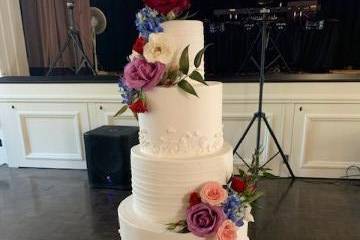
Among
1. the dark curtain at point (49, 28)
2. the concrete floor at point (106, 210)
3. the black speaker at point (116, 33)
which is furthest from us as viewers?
the black speaker at point (116, 33)

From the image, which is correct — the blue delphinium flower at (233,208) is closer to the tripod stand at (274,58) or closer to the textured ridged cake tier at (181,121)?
the textured ridged cake tier at (181,121)

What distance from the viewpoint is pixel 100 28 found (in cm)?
443

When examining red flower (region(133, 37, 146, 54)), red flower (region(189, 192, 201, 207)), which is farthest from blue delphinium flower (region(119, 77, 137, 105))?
red flower (region(189, 192, 201, 207))

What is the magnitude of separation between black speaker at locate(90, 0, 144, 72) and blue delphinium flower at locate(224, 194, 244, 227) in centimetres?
395

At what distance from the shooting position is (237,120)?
9.70 ft

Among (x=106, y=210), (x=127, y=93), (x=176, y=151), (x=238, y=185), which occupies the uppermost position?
(x=127, y=93)

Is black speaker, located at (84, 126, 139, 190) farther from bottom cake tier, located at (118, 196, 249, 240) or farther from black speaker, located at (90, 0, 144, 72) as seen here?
black speaker, located at (90, 0, 144, 72)

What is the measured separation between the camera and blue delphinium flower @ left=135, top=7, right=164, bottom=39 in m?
1.11

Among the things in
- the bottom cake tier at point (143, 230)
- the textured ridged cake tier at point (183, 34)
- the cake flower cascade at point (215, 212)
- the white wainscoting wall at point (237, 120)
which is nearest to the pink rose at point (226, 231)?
the cake flower cascade at point (215, 212)

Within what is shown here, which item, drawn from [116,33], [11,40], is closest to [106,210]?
[11,40]

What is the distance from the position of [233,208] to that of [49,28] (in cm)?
390

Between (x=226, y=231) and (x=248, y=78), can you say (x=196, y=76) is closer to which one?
(x=226, y=231)

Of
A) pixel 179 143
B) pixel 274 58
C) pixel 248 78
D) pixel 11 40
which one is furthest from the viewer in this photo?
pixel 274 58

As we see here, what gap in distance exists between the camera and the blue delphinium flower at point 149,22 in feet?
3.63
